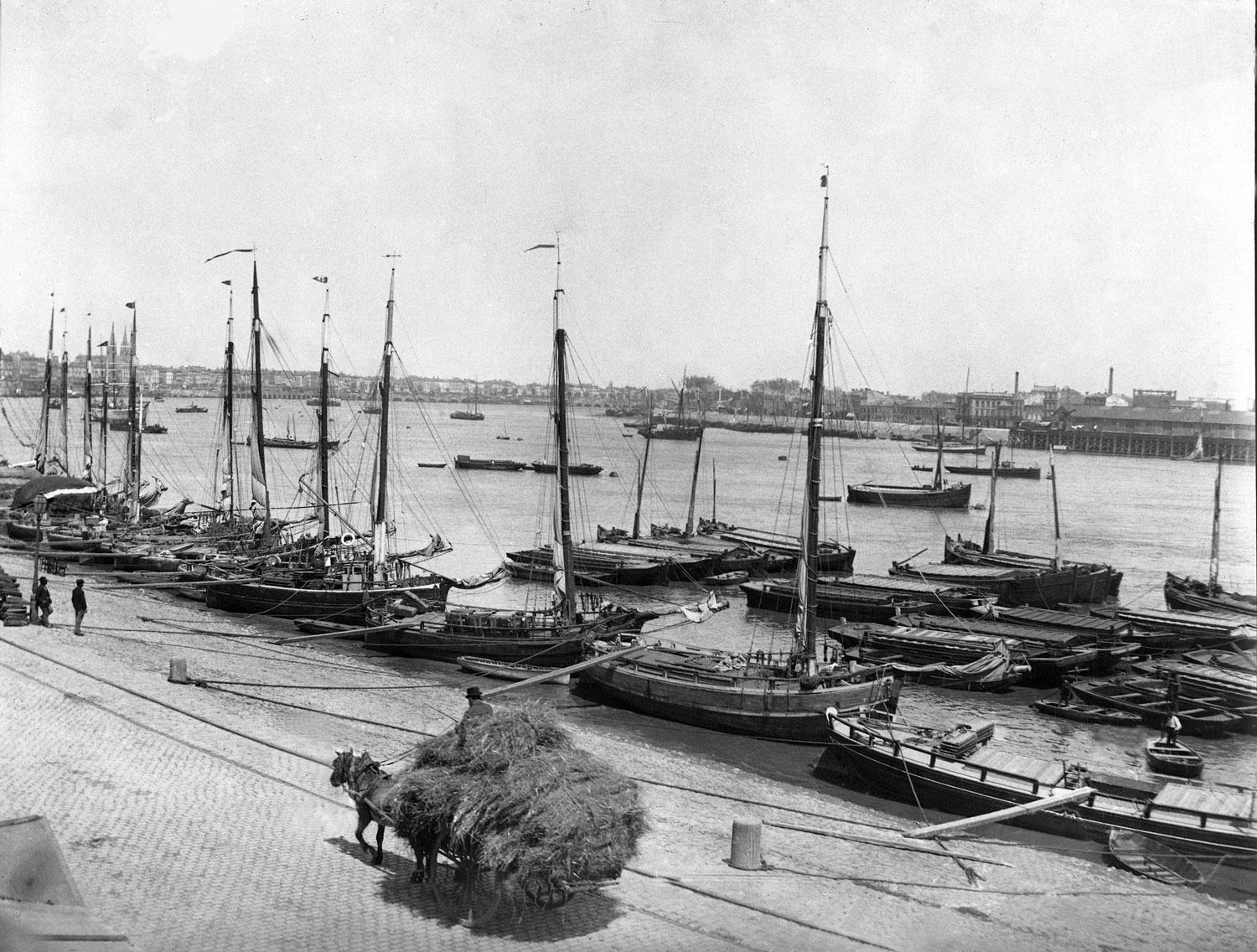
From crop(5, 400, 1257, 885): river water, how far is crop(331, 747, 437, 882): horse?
1168 cm

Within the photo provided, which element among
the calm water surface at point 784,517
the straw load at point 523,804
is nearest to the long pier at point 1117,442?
the calm water surface at point 784,517

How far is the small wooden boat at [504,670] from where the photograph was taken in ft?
94.3

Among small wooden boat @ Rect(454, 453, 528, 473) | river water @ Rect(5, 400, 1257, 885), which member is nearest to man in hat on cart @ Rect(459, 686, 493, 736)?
river water @ Rect(5, 400, 1257, 885)

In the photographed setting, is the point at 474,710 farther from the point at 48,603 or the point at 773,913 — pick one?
the point at 48,603

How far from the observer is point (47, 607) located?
24.9 m

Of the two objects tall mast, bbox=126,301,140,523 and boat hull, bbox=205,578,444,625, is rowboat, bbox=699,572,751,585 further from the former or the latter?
tall mast, bbox=126,301,140,523

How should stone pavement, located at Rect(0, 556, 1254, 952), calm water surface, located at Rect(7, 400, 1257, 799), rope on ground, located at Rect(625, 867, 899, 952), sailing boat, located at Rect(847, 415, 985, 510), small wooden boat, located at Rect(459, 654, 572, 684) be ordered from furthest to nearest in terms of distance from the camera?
sailing boat, located at Rect(847, 415, 985, 510)
small wooden boat, located at Rect(459, 654, 572, 684)
calm water surface, located at Rect(7, 400, 1257, 799)
rope on ground, located at Rect(625, 867, 899, 952)
stone pavement, located at Rect(0, 556, 1254, 952)

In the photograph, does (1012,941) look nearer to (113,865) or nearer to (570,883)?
(570,883)

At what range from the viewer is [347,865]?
478 inches

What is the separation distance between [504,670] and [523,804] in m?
18.9

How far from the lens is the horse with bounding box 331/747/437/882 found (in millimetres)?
11078

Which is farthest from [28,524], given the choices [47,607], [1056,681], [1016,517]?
[1016,517]

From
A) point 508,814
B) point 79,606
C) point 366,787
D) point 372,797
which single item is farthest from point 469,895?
point 79,606

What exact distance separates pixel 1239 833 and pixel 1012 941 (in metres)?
5.64
